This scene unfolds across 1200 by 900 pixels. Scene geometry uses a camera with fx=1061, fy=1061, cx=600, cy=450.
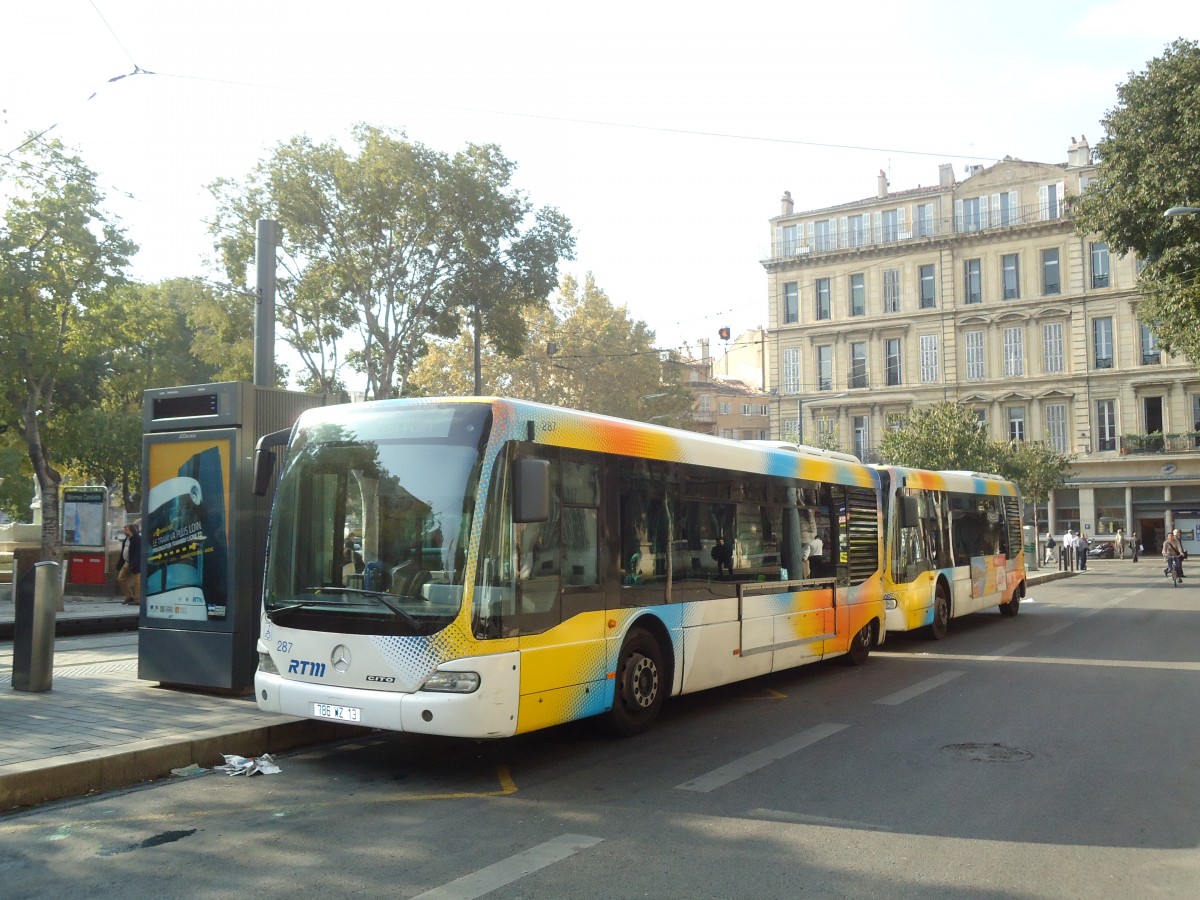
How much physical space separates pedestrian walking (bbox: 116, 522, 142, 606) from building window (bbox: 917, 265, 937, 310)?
162ft

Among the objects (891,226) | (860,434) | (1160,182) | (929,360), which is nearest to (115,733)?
(1160,182)

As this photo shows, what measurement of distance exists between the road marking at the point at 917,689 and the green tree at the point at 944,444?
27.9 meters

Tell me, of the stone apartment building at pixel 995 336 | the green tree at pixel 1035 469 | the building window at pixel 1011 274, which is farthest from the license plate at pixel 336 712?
the building window at pixel 1011 274

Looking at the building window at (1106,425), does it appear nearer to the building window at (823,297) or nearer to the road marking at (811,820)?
the building window at (823,297)

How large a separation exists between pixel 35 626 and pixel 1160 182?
21.0 m

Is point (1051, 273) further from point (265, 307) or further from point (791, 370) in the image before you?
point (265, 307)

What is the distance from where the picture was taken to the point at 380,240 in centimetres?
2664

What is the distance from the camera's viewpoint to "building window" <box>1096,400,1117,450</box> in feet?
182

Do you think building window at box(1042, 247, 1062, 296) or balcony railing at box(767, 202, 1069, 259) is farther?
balcony railing at box(767, 202, 1069, 259)

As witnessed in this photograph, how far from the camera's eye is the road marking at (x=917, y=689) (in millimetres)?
10391

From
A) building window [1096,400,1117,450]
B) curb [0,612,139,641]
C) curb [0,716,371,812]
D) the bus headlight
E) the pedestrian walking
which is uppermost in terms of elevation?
building window [1096,400,1117,450]

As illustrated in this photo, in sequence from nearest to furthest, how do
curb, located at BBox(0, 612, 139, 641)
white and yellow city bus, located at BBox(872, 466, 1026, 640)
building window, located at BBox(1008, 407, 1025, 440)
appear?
white and yellow city bus, located at BBox(872, 466, 1026, 640), curb, located at BBox(0, 612, 139, 641), building window, located at BBox(1008, 407, 1025, 440)

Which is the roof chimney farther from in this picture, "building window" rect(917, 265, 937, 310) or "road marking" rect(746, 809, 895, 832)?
"road marking" rect(746, 809, 895, 832)

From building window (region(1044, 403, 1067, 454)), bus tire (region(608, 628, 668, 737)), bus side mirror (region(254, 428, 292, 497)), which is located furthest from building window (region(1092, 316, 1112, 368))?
bus side mirror (region(254, 428, 292, 497))
